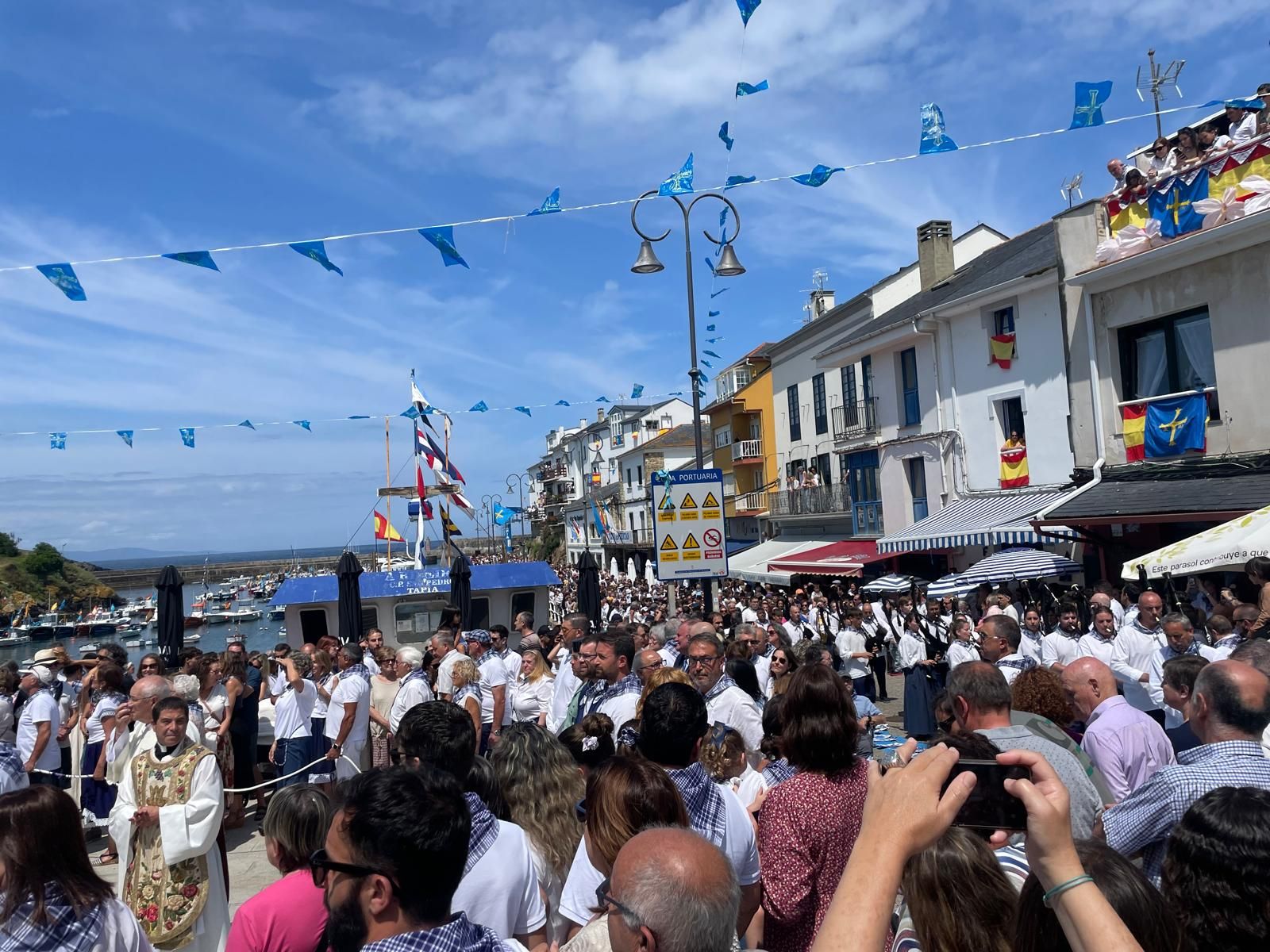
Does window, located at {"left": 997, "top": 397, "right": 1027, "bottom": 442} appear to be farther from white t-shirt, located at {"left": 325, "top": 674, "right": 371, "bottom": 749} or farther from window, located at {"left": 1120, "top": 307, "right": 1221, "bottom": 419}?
white t-shirt, located at {"left": 325, "top": 674, "right": 371, "bottom": 749}

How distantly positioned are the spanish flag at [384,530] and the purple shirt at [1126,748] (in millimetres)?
24063

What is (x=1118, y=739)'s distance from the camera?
14.6 ft

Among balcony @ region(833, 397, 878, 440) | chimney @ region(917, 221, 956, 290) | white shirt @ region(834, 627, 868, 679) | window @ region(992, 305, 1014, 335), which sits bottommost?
white shirt @ region(834, 627, 868, 679)

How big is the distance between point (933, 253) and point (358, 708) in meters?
24.2

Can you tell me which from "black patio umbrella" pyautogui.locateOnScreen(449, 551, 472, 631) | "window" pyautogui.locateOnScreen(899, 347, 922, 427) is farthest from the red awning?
"black patio umbrella" pyautogui.locateOnScreen(449, 551, 472, 631)

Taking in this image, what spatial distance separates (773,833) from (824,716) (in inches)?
19.1

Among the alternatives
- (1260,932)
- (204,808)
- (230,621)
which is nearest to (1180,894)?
(1260,932)

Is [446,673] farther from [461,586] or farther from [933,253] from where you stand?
[933,253]

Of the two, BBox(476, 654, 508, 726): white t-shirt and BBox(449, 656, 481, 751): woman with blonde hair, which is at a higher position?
BBox(449, 656, 481, 751): woman with blonde hair

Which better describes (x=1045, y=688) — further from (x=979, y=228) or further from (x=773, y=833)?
(x=979, y=228)

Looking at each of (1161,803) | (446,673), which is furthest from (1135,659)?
(446,673)

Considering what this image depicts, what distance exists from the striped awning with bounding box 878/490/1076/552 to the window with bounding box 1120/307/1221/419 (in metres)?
2.61

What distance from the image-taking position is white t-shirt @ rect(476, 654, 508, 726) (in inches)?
343

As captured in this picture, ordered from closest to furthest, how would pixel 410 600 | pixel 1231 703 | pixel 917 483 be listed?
1. pixel 1231 703
2. pixel 410 600
3. pixel 917 483
